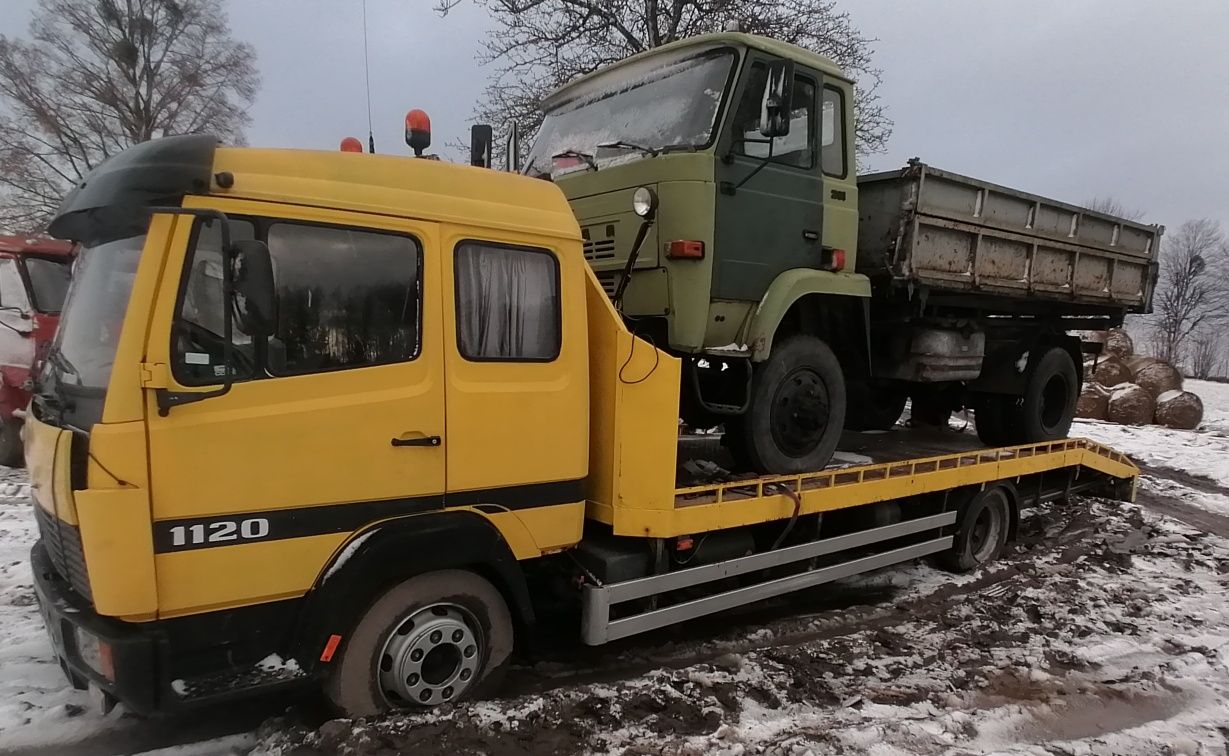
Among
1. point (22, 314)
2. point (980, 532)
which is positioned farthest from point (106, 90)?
point (980, 532)

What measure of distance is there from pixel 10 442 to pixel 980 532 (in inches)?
412

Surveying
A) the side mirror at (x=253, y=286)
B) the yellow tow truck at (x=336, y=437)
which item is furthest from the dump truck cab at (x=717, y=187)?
the side mirror at (x=253, y=286)

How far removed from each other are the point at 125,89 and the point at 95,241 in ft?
79.6

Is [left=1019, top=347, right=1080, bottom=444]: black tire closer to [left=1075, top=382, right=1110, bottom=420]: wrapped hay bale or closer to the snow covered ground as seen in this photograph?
the snow covered ground

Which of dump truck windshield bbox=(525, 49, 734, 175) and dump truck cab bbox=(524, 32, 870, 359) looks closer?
dump truck cab bbox=(524, 32, 870, 359)

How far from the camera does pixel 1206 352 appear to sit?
51.4 metres

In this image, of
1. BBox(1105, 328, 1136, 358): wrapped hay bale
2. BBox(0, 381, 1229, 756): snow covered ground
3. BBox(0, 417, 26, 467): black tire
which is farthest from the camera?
BBox(1105, 328, 1136, 358): wrapped hay bale

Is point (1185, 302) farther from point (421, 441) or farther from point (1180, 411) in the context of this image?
point (421, 441)

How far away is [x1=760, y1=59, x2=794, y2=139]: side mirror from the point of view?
419 centimetres

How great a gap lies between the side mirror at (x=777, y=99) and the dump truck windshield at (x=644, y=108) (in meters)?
Result: 0.28

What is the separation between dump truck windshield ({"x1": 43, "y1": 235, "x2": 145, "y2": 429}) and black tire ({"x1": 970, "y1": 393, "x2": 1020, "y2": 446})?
7.15 m

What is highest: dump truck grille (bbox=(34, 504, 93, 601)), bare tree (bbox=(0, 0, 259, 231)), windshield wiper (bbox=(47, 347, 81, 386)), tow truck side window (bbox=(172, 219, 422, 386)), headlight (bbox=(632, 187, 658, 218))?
bare tree (bbox=(0, 0, 259, 231))

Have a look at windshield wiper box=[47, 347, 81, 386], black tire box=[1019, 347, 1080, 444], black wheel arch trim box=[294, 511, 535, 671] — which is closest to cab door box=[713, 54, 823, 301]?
black wheel arch trim box=[294, 511, 535, 671]

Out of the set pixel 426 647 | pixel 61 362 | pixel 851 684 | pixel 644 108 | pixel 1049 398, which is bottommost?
pixel 851 684
